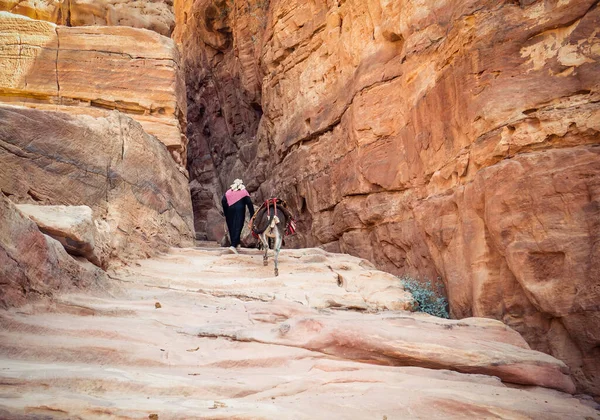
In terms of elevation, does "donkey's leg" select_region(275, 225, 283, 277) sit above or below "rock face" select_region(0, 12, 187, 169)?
below

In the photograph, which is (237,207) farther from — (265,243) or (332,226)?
(332,226)

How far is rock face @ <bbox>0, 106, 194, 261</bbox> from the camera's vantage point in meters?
8.11

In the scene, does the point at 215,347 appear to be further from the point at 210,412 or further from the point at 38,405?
the point at 38,405

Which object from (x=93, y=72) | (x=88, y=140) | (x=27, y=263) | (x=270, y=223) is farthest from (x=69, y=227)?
(x=93, y=72)

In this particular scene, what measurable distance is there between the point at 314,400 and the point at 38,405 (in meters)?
1.89

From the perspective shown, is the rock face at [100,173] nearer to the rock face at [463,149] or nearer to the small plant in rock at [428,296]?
the rock face at [463,149]

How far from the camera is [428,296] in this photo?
27.9 ft

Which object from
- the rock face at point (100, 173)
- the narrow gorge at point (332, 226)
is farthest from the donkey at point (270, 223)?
the rock face at point (100, 173)

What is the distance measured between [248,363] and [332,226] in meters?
8.55

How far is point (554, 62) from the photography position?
684 cm

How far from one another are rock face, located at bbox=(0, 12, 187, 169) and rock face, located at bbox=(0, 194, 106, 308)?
A: 6490 mm

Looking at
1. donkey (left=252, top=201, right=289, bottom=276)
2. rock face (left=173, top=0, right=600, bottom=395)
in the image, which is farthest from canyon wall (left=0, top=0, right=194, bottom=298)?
rock face (left=173, top=0, right=600, bottom=395)

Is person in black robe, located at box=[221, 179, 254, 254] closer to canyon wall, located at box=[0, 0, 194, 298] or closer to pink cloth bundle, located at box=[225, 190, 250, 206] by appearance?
pink cloth bundle, located at box=[225, 190, 250, 206]

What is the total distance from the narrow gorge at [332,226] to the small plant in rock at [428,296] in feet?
0.71
